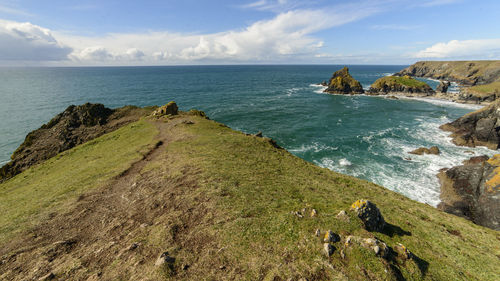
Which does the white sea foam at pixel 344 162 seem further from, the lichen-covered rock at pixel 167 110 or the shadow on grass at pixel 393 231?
the lichen-covered rock at pixel 167 110

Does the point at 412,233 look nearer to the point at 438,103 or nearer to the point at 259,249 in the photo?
the point at 259,249

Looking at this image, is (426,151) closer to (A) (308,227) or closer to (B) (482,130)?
(B) (482,130)

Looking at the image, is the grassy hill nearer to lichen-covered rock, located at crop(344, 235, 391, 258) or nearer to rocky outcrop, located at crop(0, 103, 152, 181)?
lichen-covered rock, located at crop(344, 235, 391, 258)

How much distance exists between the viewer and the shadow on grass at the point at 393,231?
51.0 ft

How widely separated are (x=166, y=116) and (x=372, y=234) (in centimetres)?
5307

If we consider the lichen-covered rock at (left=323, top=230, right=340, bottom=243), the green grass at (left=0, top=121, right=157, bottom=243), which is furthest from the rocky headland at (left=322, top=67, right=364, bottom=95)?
the lichen-covered rock at (left=323, top=230, right=340, bottom=243)

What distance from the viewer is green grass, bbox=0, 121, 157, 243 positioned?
18906mm

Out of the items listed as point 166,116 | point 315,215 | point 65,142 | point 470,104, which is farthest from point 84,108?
point 470,104

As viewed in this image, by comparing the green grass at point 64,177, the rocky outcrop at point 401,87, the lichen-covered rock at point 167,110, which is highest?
the rocky outcrop at point 401,87

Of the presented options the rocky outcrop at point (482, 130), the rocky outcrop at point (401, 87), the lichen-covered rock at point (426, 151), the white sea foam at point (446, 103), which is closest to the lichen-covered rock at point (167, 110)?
the lichen-covered rock at point (426, 151)

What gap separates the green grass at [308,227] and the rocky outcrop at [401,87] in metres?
140

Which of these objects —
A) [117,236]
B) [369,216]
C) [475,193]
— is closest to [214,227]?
[117,236]

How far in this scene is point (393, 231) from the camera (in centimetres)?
1591

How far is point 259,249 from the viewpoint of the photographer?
40.6 ft
